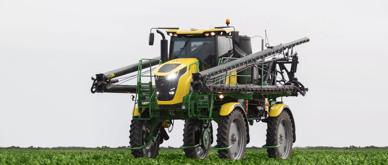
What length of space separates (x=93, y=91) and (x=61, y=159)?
13.6 feet

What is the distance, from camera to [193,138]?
81.4 ft

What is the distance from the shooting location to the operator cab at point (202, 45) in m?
25.3

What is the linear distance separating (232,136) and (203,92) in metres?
1.75

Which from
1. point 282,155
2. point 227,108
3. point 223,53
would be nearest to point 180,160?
point 227,108

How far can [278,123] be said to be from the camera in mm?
27609

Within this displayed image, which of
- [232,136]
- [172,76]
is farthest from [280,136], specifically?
[172,76]

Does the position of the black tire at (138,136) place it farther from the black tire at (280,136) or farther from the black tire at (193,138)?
the black tire at (280,136)

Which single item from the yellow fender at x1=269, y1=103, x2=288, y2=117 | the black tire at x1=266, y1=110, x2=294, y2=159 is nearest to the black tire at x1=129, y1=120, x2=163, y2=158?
the black tire at x1=266, y1=110, x2=294, y2=159

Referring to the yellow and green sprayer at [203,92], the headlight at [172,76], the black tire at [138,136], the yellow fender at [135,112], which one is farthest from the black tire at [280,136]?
the headlight at [172,76]

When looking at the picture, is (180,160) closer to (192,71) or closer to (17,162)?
(192,71)

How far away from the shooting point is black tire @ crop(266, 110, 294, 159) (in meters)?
27.2

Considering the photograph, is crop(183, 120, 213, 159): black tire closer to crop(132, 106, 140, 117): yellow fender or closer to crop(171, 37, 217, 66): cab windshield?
crop(132, 106, 140, 117): yellow fender

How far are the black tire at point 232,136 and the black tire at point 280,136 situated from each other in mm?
2212

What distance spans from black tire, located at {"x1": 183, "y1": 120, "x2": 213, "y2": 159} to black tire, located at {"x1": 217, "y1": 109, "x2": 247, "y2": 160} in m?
0.81
